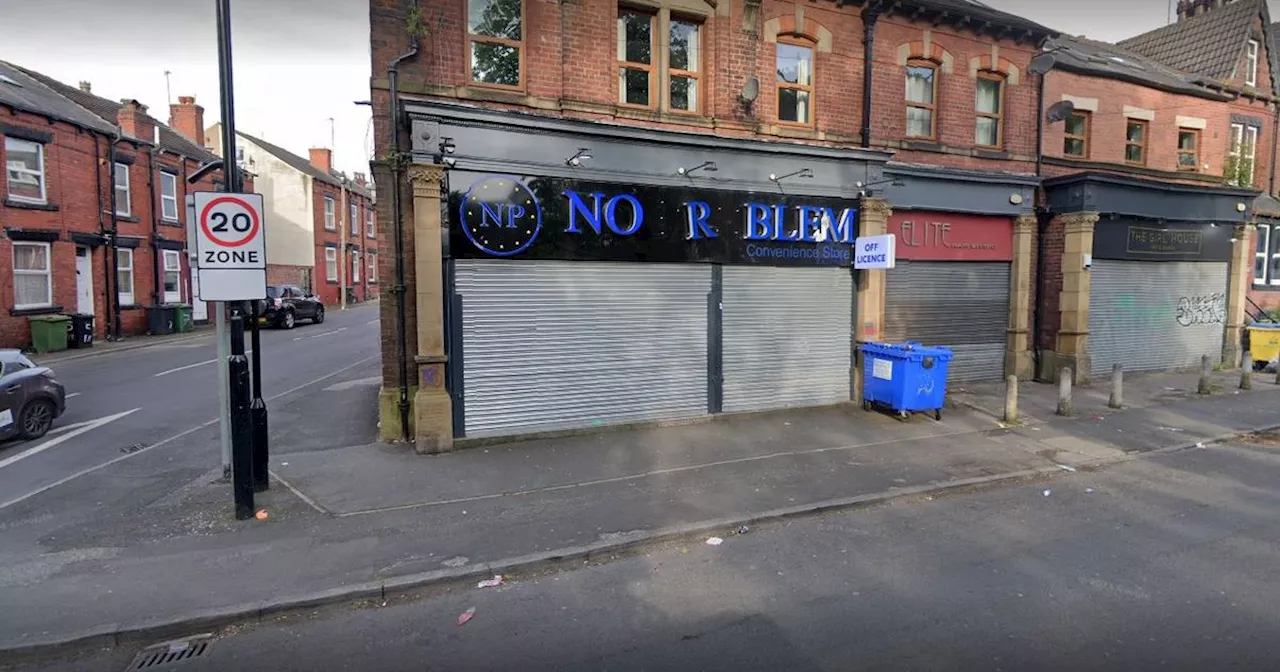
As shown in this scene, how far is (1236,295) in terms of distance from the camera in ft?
53.6

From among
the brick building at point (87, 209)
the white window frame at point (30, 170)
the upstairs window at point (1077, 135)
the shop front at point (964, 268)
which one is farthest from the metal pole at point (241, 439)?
the white window frame at point (30, 170)

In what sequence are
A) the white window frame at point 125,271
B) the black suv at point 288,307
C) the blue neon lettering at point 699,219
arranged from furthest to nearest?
1. the black suv at point 288,307
2. the white window frame at point 125,271
3. the blue neon lettering at point 699,219

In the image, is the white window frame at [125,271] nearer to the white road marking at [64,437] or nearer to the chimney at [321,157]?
the white road marking at [64,437]

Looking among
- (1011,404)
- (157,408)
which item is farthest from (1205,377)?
(157,408)

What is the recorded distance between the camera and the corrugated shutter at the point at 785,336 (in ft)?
34.4

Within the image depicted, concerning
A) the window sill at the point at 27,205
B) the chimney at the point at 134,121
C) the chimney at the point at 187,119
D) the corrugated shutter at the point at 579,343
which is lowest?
the corrugated shutter at the point at 579,343

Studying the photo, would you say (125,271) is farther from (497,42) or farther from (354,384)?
(497,42)

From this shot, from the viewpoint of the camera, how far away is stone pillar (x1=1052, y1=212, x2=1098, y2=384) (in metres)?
13.5

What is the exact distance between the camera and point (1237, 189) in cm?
1552

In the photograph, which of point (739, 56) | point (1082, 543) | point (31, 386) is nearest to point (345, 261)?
point (31, 386)

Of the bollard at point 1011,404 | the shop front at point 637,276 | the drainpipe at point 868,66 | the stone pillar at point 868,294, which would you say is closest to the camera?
the shop front at point 637,276

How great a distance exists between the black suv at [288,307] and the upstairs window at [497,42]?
19.7m

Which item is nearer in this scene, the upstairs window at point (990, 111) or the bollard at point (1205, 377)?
the bollard at point (1205, 377)

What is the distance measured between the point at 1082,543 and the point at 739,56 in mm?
8333
